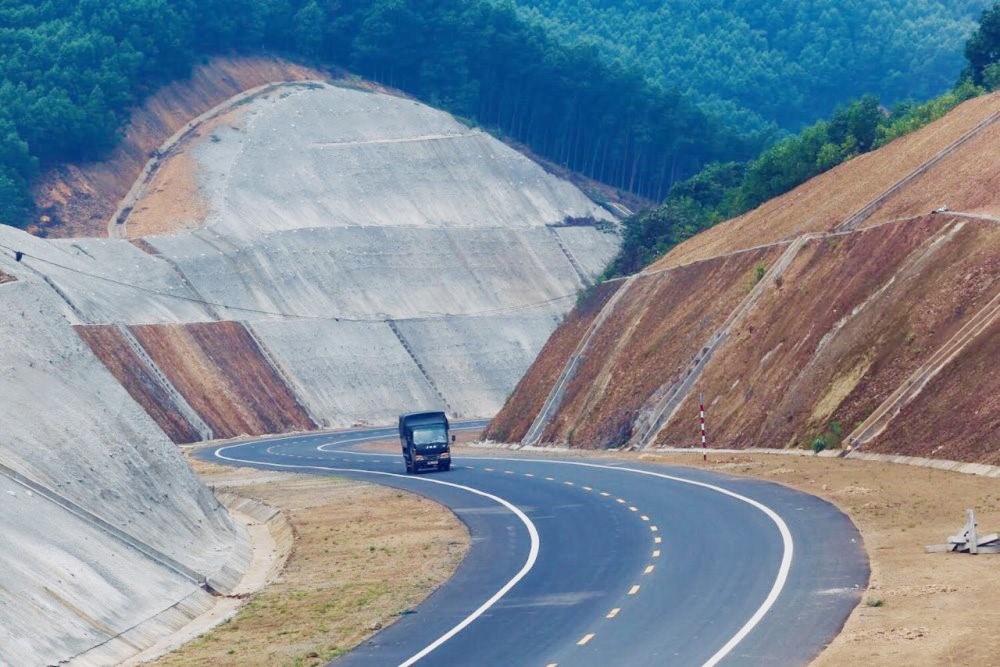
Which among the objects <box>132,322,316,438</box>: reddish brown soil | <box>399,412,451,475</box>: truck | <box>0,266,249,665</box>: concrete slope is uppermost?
Result: <box>0,266,249,665</box>: concrete slope

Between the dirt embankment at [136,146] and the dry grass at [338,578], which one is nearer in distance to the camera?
the dry grass at [338,578]

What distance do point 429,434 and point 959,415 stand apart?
23.1m

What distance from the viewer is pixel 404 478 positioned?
57812mm

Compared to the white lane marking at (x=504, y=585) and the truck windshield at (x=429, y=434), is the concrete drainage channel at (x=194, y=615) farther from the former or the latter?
the truck windshield at (x=429, y=434)

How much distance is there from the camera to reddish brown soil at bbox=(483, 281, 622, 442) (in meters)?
73.5

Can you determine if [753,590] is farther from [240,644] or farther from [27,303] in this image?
[27,303]

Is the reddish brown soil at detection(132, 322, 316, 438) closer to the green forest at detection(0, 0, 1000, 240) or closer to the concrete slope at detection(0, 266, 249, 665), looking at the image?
the green forest at detection(0, 0, 1000, 240)

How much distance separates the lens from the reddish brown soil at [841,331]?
46906 millimetres

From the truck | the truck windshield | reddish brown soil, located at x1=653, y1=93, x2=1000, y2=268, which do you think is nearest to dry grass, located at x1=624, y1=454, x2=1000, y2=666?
reddish brown soil, located at x1=653, y1=93, x2=1000, y2=268

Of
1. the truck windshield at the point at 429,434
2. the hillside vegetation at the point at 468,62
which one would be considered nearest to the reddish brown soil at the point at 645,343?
the truck windshield at the point at 429,434

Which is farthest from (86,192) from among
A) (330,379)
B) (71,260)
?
(330,379)

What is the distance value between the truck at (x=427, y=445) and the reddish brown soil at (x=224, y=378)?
38048 millimetres

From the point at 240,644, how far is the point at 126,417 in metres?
14.8

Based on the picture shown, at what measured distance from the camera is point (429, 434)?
60188mm
